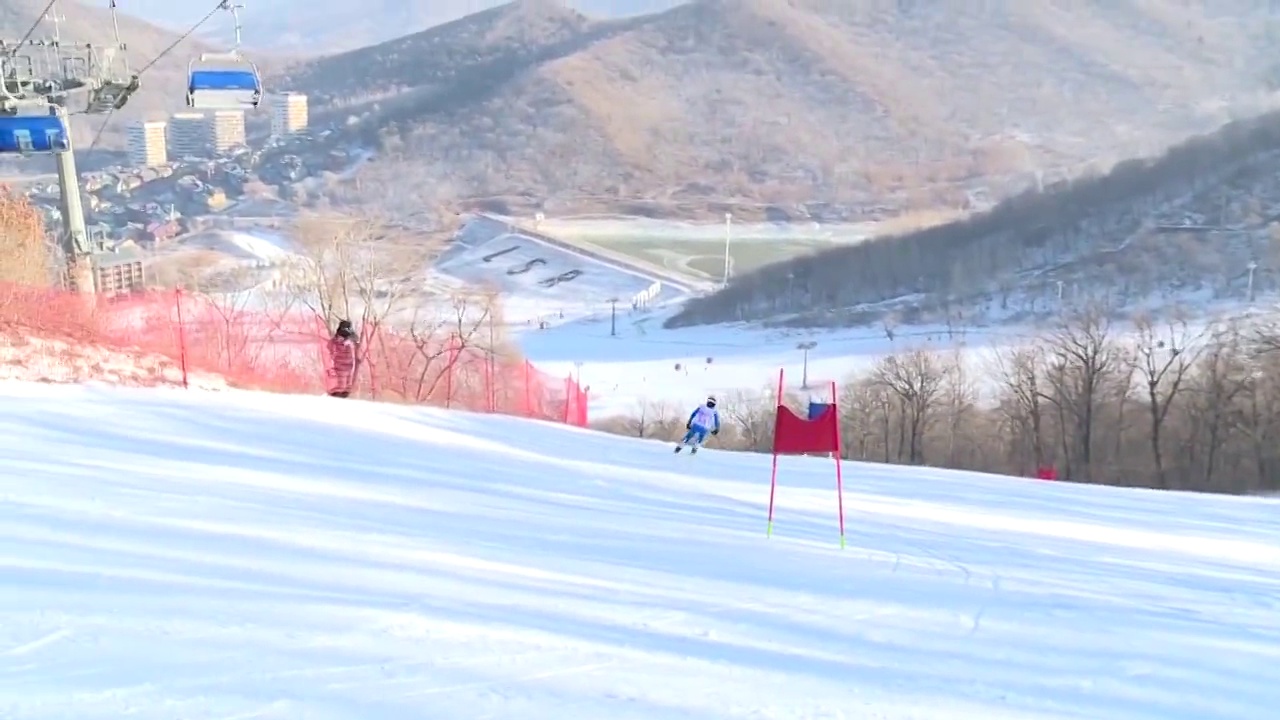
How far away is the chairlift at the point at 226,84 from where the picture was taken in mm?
10641

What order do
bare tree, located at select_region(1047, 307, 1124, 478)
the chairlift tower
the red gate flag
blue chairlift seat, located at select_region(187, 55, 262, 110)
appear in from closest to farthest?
the red gate flag < blue chairlift seat, located at select_region(187, 55, 262, 110) < the chairlift tower < bare tree, located at select_region(1047, 307, 1124, 478)

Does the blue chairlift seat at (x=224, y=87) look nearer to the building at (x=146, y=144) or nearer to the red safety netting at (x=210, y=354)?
the red safety netting at (x=210, y=354)

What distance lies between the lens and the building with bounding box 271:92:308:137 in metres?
96.8

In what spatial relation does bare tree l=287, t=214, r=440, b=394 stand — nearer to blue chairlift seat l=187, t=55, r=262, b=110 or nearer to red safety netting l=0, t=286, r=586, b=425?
red safety netting l=0, t=286, r=586, b=425

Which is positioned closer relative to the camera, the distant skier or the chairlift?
the chairlift

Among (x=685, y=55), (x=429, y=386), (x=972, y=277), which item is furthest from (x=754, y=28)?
(x=429, y=386)

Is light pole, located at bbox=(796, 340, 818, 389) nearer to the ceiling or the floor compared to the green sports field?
nearer to the floor

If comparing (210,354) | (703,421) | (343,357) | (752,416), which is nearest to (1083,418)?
(752,416)

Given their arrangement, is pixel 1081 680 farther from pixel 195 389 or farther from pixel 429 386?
pixel 429 386

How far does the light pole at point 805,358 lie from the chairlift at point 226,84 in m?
28.5

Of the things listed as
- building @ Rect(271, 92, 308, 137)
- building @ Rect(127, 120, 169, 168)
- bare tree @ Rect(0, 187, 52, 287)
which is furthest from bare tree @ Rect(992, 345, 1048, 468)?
building @ Rect(271, 92, 308, 137)

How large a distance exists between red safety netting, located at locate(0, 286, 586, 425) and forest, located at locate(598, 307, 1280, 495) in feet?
22.8

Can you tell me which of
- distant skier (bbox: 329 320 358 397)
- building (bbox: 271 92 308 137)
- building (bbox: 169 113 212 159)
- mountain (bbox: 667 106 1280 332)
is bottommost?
distant skier (bbox: 329 320 358 397)

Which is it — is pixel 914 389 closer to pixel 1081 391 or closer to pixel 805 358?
pixel 1081 391
